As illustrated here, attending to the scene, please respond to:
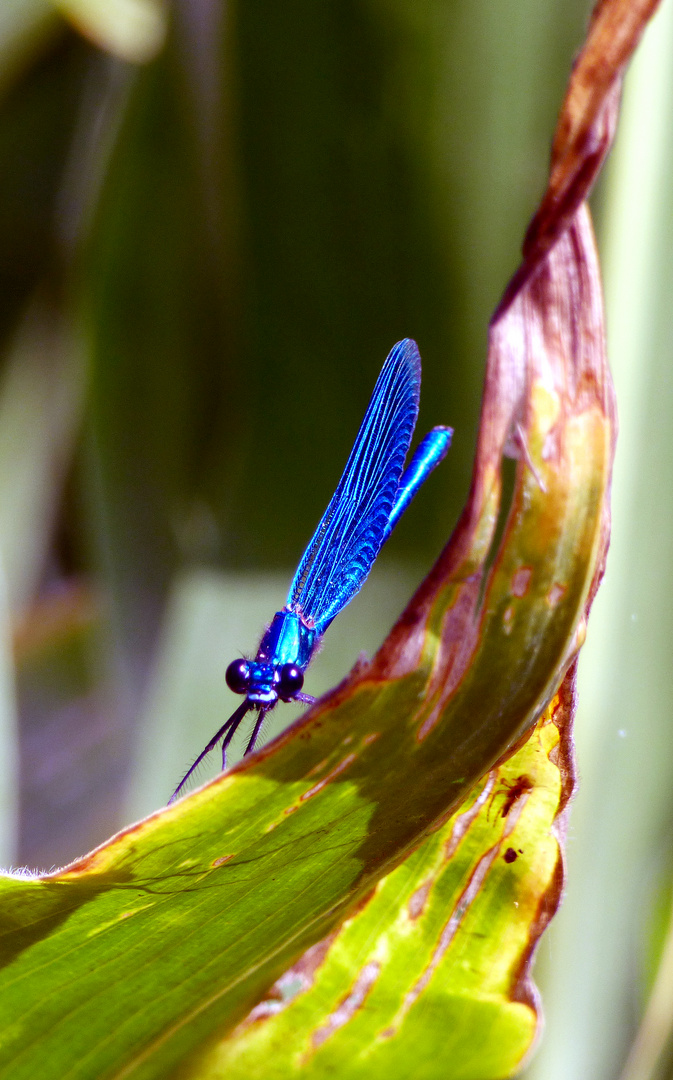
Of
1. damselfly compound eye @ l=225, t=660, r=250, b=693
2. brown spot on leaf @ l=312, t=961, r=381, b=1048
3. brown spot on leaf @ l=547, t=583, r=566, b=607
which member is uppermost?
brown spot on leaf @ l=547, t=583, r=566, b=607

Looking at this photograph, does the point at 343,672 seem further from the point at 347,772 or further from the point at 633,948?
the point at 347,772

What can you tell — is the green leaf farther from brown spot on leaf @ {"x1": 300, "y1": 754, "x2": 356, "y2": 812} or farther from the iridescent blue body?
the iridescent blue body

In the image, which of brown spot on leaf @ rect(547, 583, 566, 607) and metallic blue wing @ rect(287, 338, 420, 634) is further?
metallic blue wing @ rect(287, 338, 420, 634)

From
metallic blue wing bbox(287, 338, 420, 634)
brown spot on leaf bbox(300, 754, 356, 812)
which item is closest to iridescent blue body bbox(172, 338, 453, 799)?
metallic blue wing bbox(287, 338, 420, 634)

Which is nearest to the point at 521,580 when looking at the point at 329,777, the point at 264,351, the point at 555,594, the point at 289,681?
the point at 555,594

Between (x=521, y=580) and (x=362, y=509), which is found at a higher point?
(x=362, y=509)

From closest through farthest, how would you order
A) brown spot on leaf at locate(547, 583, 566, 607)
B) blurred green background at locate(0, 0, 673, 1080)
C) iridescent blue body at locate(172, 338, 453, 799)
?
brown spot on leaf at locate(547, 583, 566, 607) < blurred green background at locate(0, 0, 673, 1080) < iridescent blue body at locate(172, 338, 453, 799)

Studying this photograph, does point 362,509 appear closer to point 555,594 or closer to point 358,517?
point 358,517
